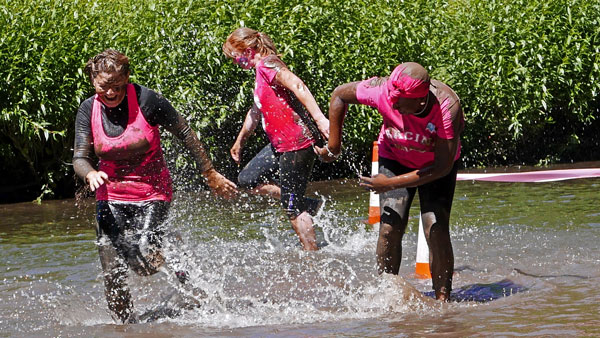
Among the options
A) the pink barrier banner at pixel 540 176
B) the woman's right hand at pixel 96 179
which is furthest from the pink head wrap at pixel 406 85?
the pink barrier banner at pixel 540 176

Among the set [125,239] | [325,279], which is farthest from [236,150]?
[125,239]

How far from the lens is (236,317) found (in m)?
6.34

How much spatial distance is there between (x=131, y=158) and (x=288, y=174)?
2224 millimetres

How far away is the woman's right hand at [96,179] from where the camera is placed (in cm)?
574

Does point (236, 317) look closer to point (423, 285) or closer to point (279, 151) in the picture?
point (423, 285)

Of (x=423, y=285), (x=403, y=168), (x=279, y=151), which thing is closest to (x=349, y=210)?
(x=279, y=151)

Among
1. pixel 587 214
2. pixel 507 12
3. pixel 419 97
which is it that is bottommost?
pixel 587 214

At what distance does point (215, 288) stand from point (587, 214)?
195 inches

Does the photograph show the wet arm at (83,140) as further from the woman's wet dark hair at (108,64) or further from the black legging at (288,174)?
the black legging at (288,174)

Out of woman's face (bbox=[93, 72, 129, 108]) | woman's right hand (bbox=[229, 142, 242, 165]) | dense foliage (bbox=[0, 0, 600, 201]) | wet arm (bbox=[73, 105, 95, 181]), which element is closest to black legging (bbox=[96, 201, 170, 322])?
wet arm (bbox=[73, 105, 95, 181])

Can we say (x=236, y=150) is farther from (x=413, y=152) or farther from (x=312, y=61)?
(x=312, y=61)

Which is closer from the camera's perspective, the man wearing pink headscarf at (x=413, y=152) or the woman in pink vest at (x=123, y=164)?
the man wearing pink headscarf at (x=413, y=152)

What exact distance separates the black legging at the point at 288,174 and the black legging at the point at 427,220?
1.66 meters

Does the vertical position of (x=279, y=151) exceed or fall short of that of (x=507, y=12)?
it falls short
